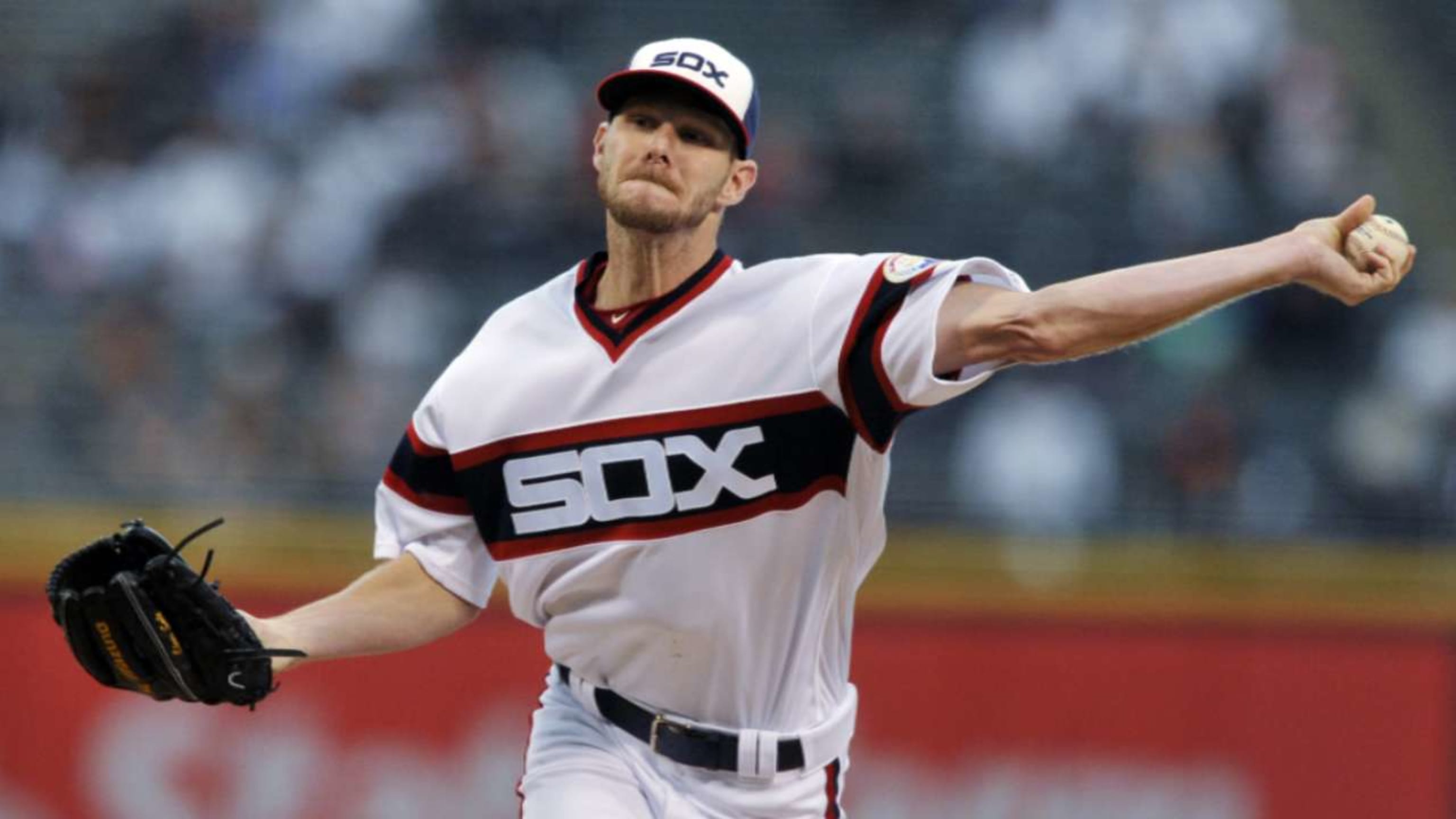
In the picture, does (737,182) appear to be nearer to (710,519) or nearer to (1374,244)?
(710,519)

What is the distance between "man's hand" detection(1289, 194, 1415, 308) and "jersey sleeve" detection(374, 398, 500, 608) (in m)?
1.91

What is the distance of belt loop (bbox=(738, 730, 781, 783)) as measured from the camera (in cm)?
451

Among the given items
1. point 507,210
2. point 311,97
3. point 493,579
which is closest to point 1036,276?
point 507,210

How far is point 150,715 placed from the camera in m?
8.48

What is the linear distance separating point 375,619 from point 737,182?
122cm

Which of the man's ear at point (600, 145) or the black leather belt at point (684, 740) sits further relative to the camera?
the man's ear at point (600, 145)

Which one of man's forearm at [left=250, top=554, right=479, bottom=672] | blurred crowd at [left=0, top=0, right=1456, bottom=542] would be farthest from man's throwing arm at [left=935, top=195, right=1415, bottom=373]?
blurred crowd at [left=0, top=0, right=1456, bottom=542]

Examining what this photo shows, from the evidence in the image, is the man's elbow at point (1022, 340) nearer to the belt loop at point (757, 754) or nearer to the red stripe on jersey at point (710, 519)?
the red stripe on jersey at point (710, 519)

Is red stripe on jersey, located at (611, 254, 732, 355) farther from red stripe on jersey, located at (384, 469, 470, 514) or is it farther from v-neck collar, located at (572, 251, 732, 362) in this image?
red stripe on jersey, located at (384, 469, 470, 514)

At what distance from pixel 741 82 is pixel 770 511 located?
92cm

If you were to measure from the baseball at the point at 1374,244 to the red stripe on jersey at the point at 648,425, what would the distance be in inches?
41.7

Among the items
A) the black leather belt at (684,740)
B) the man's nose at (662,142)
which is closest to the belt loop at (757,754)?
the black leather belt at (684,740)

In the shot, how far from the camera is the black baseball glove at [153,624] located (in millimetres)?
4250

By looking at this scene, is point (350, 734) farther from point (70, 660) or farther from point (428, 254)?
point (428, 254)
